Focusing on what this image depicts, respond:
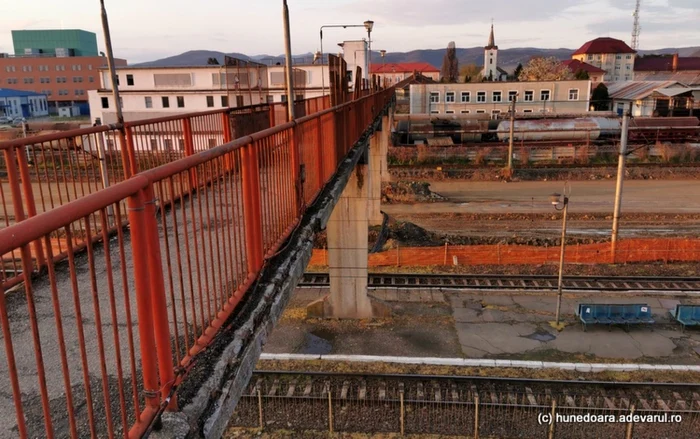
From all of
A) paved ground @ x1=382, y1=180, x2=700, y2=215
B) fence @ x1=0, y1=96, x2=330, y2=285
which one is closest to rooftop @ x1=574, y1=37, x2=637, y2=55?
paved ground @ x1=382, y1=180, x2=700, y2=215

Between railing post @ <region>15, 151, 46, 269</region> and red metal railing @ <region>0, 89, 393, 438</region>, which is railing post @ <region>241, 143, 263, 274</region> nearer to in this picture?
red metal railing @ <region>0, 89, 393, 438</region>

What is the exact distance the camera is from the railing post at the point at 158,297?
2641 millimetres

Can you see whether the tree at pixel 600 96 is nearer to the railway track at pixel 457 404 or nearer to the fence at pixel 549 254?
the fence at pixel 549 254

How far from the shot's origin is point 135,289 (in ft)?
9.31

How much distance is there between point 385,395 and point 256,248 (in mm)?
7587

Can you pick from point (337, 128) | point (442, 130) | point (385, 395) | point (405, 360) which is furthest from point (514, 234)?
point (442, 130)

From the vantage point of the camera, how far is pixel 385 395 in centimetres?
1118

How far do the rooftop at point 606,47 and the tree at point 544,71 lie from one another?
39191mm

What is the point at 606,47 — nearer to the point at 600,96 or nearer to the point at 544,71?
the point at 544,71

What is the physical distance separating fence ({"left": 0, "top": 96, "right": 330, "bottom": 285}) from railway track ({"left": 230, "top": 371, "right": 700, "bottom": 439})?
5180 millimetres

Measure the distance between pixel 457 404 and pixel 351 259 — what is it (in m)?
6.94

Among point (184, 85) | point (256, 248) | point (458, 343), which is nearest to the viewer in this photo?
point (256, 248)

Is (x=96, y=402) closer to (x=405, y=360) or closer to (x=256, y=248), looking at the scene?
(x=256, y=248)

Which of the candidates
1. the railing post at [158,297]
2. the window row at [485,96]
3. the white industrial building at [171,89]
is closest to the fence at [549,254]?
the railing post at [158,297]
